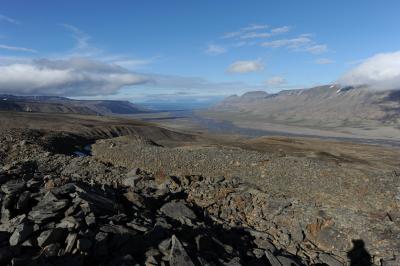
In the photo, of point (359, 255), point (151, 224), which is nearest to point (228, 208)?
point (151, 224)

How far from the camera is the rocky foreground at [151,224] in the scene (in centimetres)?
1286

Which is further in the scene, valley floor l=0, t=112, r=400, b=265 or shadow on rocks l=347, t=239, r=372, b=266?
shadow on rocks l=347, t=239, r=372, b=266

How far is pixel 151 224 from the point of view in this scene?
16375 millimetres

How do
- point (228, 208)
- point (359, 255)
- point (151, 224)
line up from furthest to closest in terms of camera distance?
point (228, 208) → point (359, 255) → point (151, 224)

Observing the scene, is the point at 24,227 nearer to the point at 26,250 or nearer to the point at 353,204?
the point at 26,250

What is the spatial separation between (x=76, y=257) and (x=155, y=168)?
19022mm

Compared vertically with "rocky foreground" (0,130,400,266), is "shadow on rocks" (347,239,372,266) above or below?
below

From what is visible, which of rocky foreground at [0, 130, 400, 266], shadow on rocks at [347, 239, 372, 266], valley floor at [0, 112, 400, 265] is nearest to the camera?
rocky foreground at [0, 130, 400, 266]

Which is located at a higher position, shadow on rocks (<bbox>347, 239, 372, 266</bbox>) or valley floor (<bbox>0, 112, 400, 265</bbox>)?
valley floor (<bbox>0, 112, 400, 265</bbox>)

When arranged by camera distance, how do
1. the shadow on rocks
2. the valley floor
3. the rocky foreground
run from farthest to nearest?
the shadow on rocks → the valley floor → the rocky foreground

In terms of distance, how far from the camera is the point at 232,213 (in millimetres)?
21844

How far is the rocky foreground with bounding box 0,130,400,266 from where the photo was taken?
12.9m

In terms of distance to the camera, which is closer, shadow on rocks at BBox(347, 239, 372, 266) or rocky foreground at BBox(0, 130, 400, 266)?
rocky foreground at BBox(0, 130, 400, 266)

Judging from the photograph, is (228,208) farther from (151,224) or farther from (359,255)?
(359,255)
